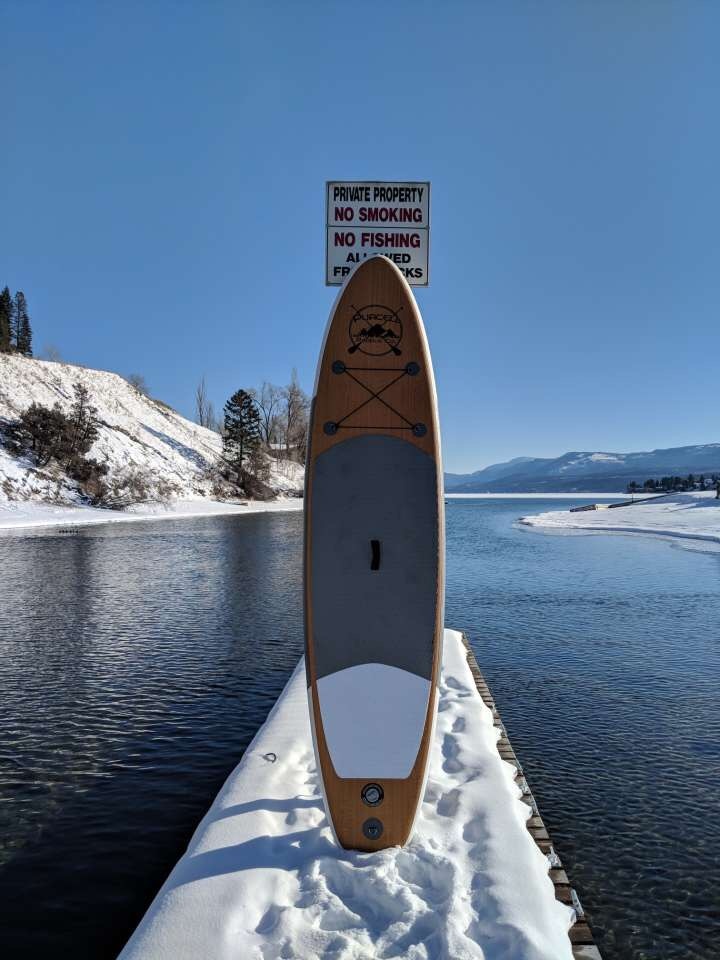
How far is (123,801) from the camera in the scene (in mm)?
5664

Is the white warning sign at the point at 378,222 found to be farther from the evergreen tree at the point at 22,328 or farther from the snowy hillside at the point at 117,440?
the evergreen tree at the point at 22,328

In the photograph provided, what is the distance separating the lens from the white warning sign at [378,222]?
5.15 m

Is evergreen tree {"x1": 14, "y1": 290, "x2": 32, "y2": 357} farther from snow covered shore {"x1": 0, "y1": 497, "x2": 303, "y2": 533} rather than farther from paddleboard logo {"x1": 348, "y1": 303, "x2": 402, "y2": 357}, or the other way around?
paddleboard logo {"x1": 348, "y1": 303, "x2": 402, "y2": 357}

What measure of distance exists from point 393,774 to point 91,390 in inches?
2943

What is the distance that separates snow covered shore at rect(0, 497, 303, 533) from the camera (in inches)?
1585

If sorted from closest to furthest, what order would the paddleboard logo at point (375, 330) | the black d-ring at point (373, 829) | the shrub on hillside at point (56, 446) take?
the black d-ring at point (373, 829), the paddleboard logo at point (375, 330), the shrub on hillside at point (56, 446)

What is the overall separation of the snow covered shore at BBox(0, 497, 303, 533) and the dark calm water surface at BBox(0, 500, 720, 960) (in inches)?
990

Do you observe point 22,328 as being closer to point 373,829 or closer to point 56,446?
point 56,446

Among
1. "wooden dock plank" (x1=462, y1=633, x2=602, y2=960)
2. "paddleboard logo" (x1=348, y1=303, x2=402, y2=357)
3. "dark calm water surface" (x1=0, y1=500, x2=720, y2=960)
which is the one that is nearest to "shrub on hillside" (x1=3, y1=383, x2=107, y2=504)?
"dark calm water surface" (x1=0, y1=500, x2=720, y2=960)

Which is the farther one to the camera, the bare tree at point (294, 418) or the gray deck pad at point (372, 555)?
the bare tree at point (294, 418)

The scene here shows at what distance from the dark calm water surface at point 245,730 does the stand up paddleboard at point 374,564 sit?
153 centimetres

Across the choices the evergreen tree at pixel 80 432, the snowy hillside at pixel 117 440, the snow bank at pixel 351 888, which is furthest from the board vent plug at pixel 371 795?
the evergreen tree at pixel 80 432

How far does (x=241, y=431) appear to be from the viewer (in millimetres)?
75562

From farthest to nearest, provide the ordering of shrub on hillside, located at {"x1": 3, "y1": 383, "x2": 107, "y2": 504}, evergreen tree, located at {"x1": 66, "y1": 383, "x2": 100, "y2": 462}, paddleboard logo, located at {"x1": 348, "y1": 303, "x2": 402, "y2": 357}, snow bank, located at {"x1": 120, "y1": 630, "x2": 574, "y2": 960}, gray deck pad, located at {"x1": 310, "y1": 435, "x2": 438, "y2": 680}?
evergreen tree, located at {"x1": 66, "y1": 383, "x2": 100, "y2": 462} → shrub on hillside, located at {"x1": 3, "y1": 383, "x2": 107, "y2": 504} → paddleboard logo, located at {"x1": 348, "y1": 303, "x2": 402, "y2": 357} → gray deck pad, located at {"x1": 310, "y1": 435, "x2": 438, "y2": 680} → snow bank, located at {"x1": 120, "y1": 630, "x2": 574, "y2": 960}
